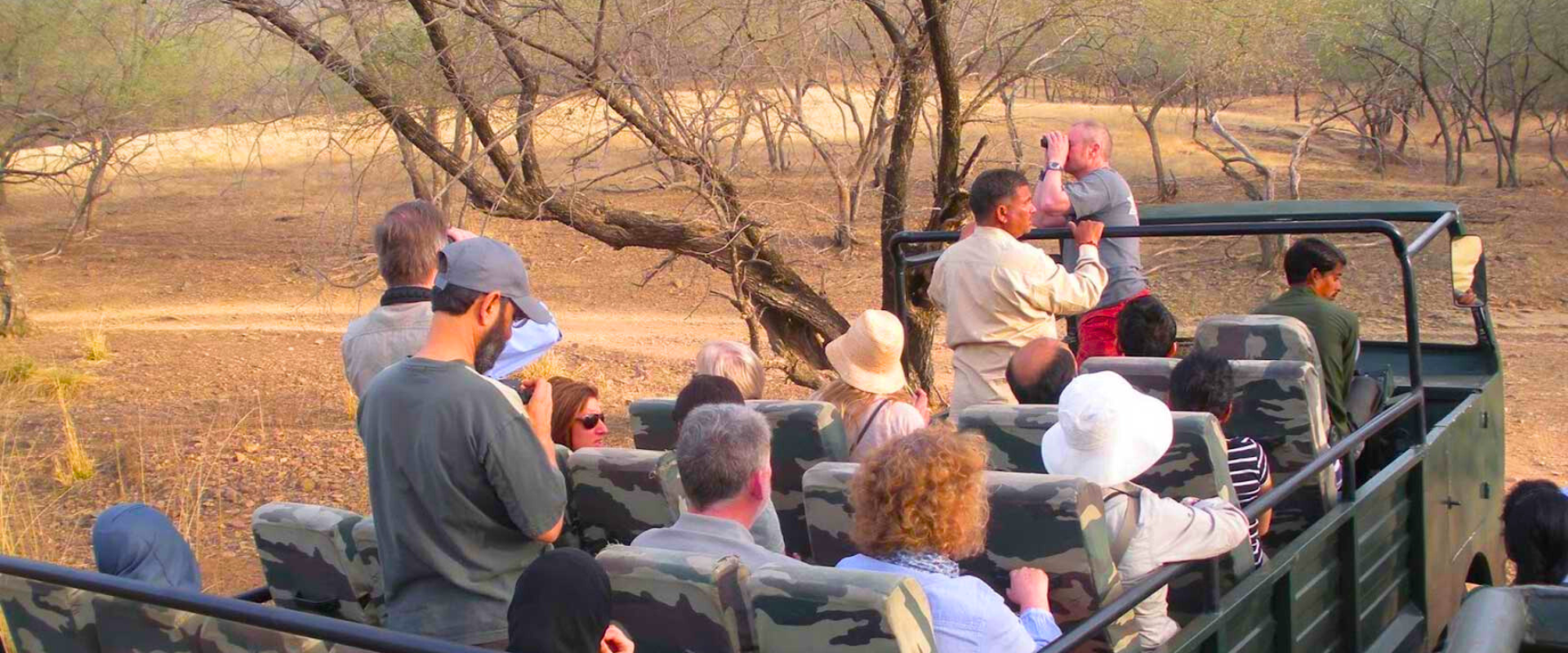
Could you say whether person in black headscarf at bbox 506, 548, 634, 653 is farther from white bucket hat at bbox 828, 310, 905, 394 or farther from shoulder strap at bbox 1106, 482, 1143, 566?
white bucket hat at bbox 828, 310, 905, 394

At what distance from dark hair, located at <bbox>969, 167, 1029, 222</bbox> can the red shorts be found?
79cm

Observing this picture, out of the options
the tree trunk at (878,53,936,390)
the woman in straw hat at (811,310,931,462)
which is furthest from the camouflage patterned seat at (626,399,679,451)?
the tree trunk at (878,53,936,390)

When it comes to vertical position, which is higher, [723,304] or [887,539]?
[887,539]

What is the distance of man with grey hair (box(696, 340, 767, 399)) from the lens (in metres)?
4.28

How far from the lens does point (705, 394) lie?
145 inches

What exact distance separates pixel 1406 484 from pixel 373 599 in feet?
9.43

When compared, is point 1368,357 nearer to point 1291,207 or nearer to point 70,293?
point 1291,207

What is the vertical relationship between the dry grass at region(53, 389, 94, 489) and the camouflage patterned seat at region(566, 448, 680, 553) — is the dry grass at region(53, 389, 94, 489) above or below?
below

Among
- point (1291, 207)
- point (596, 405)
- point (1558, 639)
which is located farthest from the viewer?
point (1291, 207)

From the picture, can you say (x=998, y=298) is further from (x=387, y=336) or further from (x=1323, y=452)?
(x=387, y=336)

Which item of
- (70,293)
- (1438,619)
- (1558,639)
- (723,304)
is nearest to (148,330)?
(70,293)

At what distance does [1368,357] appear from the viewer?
19.2 feet

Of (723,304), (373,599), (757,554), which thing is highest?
(757,554)

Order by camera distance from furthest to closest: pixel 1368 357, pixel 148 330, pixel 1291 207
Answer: pixel 148 330 → pixel 1368 357 → pixel 1291 207
